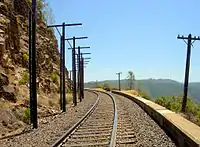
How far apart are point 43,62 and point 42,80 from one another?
13.7 ft

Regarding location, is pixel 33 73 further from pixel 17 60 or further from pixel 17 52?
pixel 17 52

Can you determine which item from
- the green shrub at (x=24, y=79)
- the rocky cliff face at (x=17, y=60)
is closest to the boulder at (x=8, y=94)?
the rocky cliff face at (x=17, y=60)

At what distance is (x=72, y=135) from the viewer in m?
9.91

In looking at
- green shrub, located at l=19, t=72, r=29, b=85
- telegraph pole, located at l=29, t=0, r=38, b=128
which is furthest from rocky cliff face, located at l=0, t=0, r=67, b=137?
telegraph pole, located at l=29, t=0, r=38, b=128

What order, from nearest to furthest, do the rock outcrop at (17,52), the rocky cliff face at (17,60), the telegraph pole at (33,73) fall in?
the telegraph pole at (33,73)
the rocky cliff face at (17,60)
the rock outcrop at (17,52)

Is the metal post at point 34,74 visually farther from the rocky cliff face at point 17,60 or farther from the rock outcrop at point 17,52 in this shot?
the rock outcrop at point 17,52

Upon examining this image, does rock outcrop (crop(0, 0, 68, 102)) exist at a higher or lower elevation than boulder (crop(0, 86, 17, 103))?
higher

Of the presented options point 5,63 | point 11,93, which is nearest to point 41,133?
point 11,93

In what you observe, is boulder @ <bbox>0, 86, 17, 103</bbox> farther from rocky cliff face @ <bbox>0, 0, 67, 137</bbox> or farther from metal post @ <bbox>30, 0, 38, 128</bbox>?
metal post @ <bbox>30, 0, 38, 128</bbox>

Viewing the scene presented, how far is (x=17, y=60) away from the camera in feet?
84.8

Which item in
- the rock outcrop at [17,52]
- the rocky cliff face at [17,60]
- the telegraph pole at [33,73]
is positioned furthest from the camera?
the rock outcrop at [17,52]

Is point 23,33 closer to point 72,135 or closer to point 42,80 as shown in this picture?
point 42,80

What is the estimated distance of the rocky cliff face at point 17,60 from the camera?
1895 cm

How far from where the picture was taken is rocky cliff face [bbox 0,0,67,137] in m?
19.0
